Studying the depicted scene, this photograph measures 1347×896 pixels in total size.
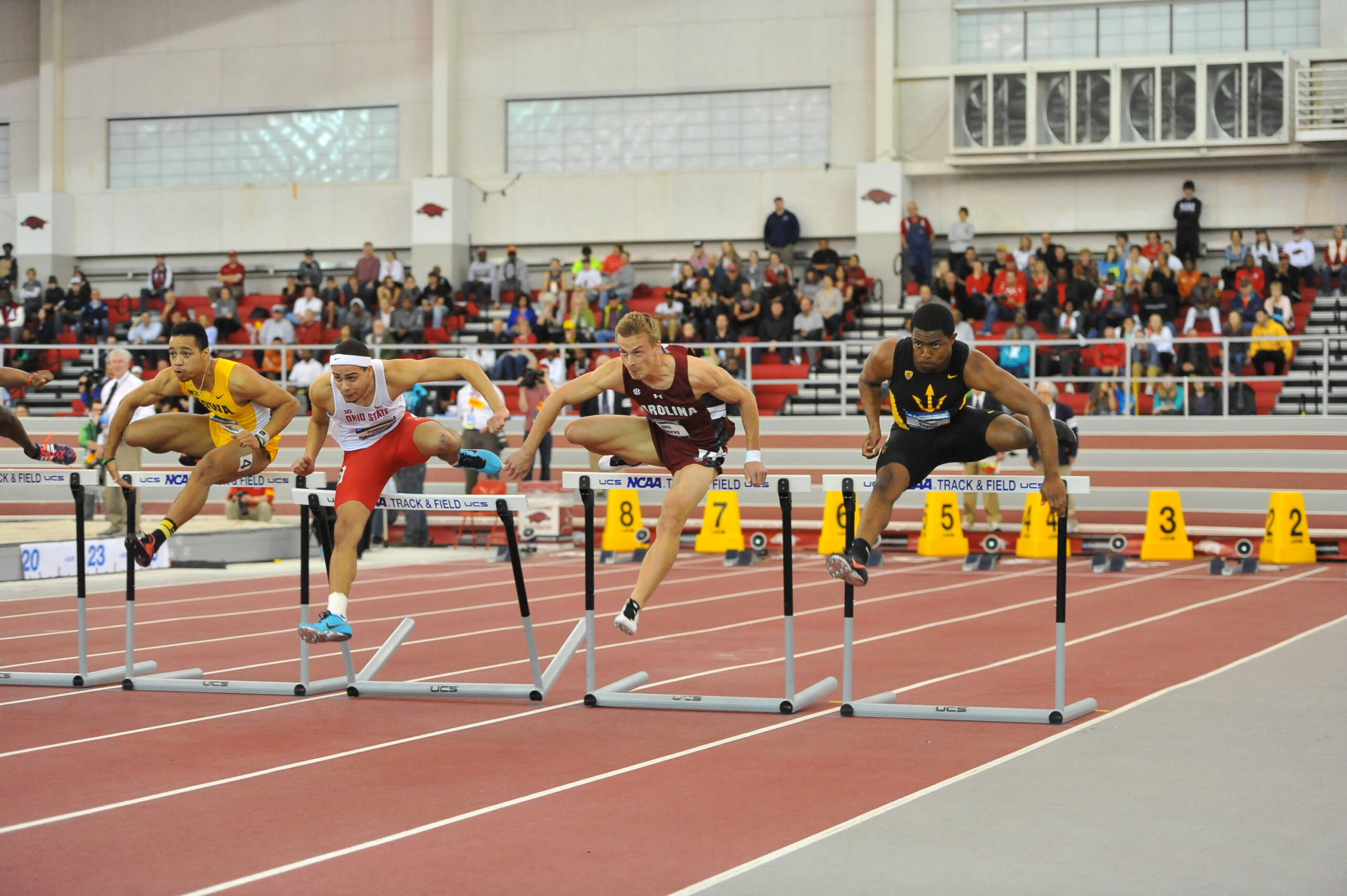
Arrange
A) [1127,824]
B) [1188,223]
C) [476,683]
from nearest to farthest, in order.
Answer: [1127,824] → [476,683] → [1188,223]

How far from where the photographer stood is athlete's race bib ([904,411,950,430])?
7.71 metres

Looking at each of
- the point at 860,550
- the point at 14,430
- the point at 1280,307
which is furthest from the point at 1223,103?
the point at 14,430

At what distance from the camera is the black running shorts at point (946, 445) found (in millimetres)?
7734

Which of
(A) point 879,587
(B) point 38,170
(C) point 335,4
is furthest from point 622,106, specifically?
(A) point 879,587

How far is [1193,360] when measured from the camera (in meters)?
20.3

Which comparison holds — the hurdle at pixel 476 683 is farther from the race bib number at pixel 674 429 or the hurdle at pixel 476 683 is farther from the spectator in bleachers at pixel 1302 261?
the spectator in bleachers at pixel 1302 261

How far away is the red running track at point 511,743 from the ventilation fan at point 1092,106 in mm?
12642

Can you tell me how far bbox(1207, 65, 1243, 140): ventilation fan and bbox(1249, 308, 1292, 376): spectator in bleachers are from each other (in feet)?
15.8

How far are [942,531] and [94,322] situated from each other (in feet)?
54.8

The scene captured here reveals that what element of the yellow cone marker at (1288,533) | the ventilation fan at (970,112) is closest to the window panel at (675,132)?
the ventilation fan at (970,112)

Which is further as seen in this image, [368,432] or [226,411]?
[226,411]

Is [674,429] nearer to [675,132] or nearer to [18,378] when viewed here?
[18,378]

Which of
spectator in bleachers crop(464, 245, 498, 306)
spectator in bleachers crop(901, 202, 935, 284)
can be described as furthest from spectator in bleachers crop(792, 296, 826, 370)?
spectator in bleachers crop(464, 245, 498, 306)

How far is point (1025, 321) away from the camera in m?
22.0
